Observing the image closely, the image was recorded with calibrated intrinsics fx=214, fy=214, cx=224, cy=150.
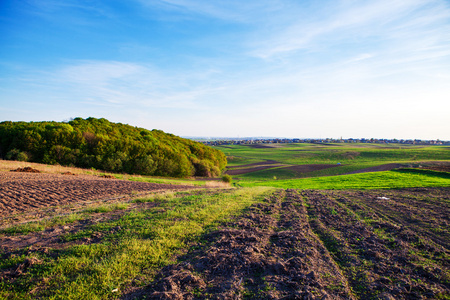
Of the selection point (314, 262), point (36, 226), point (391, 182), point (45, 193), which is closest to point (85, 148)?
point (45, 193)

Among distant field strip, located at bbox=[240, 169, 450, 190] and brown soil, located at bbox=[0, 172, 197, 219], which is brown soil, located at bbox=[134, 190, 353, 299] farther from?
distant field strip, located at bbox=[240, 169, 450, 190]

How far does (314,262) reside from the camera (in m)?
5.84

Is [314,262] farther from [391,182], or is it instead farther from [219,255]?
[391,182]

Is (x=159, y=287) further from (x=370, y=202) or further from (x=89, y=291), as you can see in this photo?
(x=370, y=202)

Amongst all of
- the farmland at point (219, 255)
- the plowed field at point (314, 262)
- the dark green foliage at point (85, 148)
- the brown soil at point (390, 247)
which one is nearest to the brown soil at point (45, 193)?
the farmland at point (219, 255)

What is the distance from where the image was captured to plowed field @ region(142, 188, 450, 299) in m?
4.67

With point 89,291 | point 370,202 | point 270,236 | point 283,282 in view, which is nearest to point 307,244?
point 270,236

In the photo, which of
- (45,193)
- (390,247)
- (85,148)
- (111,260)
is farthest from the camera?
(85,148)

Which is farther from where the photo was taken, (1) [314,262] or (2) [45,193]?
(2) [45,193]

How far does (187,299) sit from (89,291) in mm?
2005

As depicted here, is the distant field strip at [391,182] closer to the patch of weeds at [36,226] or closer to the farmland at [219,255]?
the farmland at [219,255]

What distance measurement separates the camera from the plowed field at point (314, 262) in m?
4.67

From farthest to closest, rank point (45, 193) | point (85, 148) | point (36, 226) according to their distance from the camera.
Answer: point (85, 148), point (45, 193), point (36, 226)

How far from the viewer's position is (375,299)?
454 cm
